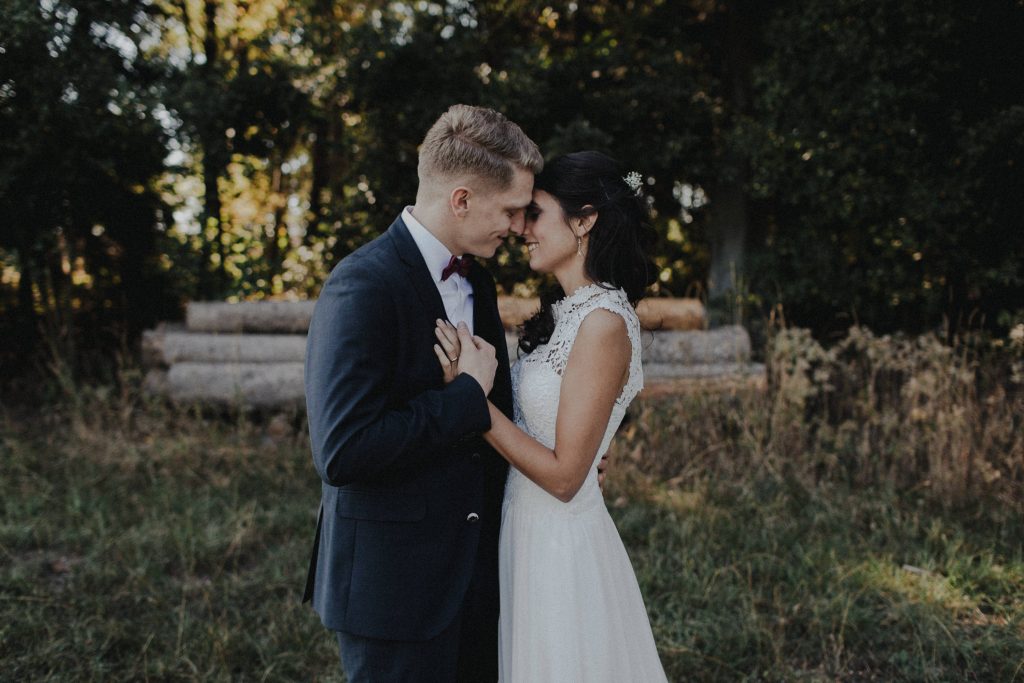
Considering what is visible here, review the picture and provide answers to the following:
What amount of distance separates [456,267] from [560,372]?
511 mm

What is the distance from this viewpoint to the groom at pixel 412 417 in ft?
6.14

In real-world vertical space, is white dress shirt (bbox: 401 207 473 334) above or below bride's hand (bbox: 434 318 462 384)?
above

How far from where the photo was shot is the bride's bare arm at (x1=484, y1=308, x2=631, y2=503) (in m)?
2.23

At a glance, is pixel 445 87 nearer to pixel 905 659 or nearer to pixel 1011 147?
pixel 1011 147

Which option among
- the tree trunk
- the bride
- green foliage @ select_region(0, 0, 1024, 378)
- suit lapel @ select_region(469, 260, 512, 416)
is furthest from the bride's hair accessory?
the tree trunk

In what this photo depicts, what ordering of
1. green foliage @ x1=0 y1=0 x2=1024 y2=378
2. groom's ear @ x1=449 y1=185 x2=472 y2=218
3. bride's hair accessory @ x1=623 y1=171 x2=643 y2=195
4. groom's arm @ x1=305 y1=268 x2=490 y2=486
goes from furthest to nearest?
green foliage @ x1=0 y1=0 x2=1024 y2=378 < bride's hair accessory @ x1=623 y1=171 x2=643 y2=195 < groom's ear @ x1=449 y1=185 x2=472 y2=218 < groom's arm @ x1=305 y1=268 x2=490 y2=486

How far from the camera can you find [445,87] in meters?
7.31

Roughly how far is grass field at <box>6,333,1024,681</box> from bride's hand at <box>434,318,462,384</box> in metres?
1.94

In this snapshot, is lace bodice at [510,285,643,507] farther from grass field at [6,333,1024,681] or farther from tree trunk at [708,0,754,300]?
tree trunk at [708,0,754,300]

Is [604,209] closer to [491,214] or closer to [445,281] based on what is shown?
[491,214]

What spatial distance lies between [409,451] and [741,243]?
7116mm

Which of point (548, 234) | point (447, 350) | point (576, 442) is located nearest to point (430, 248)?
point (447, 350)

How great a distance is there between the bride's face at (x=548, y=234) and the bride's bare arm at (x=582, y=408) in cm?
30

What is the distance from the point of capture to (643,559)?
418 cm
